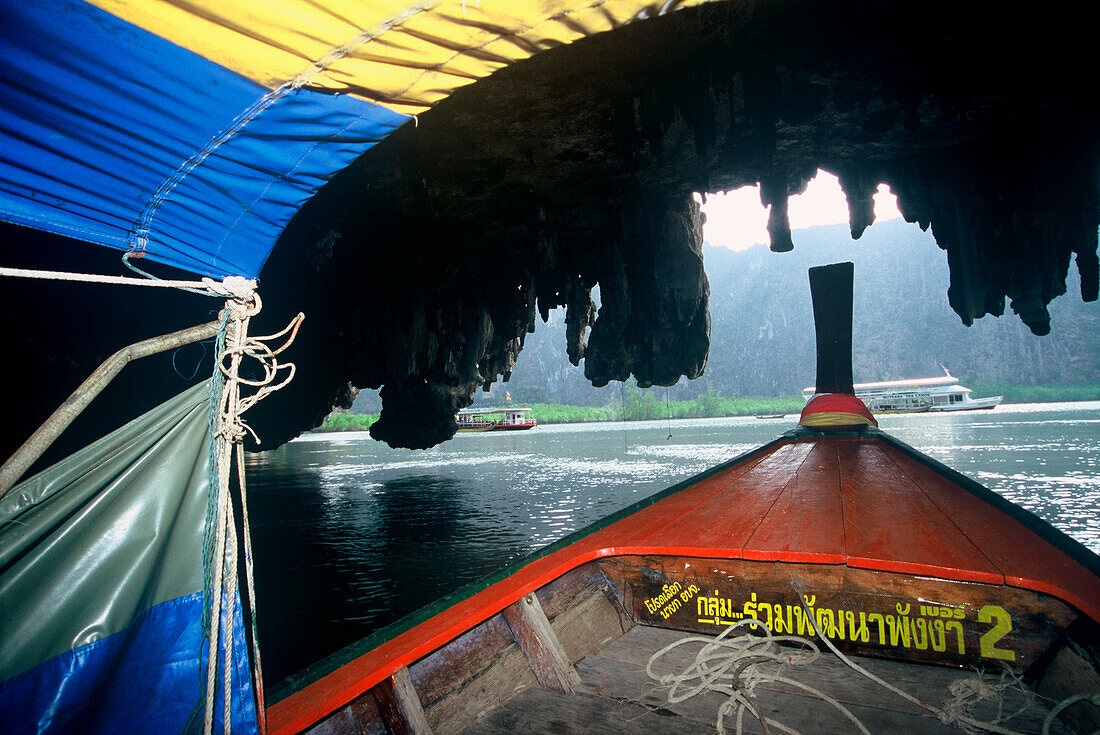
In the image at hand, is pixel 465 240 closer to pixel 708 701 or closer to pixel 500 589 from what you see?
pixel 500 589

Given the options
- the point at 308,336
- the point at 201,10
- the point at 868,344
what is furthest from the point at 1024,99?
the point at 868,344

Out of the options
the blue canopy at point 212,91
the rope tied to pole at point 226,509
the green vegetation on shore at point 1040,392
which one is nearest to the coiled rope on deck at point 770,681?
the rope tied to pole at point 226,509

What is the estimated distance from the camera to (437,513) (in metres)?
12.2

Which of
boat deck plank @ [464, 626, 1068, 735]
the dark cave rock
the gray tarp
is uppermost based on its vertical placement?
the dark cave rock

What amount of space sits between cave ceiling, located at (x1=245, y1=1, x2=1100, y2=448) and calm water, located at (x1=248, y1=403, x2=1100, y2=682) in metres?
3.38

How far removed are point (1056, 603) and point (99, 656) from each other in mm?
3179

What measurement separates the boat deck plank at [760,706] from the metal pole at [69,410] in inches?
63.8

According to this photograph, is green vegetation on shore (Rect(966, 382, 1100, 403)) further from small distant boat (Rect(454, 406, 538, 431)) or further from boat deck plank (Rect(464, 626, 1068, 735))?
boat deck plank (Rect(464, 626, 1068, 735))

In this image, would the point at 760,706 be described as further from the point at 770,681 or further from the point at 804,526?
the point at 804,526

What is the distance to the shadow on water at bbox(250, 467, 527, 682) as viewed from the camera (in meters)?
5.84

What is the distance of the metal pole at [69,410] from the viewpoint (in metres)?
1.17

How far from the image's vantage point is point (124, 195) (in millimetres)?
1639

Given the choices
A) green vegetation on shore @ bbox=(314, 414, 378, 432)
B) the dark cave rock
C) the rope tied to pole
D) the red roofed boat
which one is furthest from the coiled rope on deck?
green vegetation on shore @ bbox=(314, 414, 378, 432)

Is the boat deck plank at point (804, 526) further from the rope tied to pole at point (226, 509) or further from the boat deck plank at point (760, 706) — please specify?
the rope tied to pole at point (226, 509)
